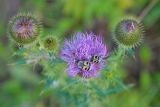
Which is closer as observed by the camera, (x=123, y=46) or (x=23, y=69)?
(x=123, y=46)

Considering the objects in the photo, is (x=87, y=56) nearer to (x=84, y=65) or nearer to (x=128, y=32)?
(x=84, y=65)

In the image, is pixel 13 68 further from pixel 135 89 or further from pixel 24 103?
pixel 135 89

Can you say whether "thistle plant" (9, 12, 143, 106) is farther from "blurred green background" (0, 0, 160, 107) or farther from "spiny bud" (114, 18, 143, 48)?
"blurred green background" (0, 0, 160, 107)

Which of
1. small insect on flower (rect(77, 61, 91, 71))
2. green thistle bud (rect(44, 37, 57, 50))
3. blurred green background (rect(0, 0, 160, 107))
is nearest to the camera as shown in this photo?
small insect on flower (rect(77, 61, 91, 71))

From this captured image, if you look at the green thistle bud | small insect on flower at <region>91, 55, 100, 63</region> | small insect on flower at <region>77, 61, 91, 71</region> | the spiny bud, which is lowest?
small insect on flower at <region>77, 61, 91, 71</region>

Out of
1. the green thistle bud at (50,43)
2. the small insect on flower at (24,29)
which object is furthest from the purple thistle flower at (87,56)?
the small insect on flower at (24,29)

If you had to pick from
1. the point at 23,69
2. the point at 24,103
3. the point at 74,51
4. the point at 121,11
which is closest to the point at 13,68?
the point at 23,69

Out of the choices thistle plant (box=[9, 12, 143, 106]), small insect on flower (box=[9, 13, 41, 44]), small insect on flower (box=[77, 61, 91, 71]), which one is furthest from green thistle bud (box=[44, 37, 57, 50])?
small insect on flower (box=[77, 61, 91, 71])

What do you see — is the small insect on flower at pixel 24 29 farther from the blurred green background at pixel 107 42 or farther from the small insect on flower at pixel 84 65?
the blurred green background at pixel 107 42
